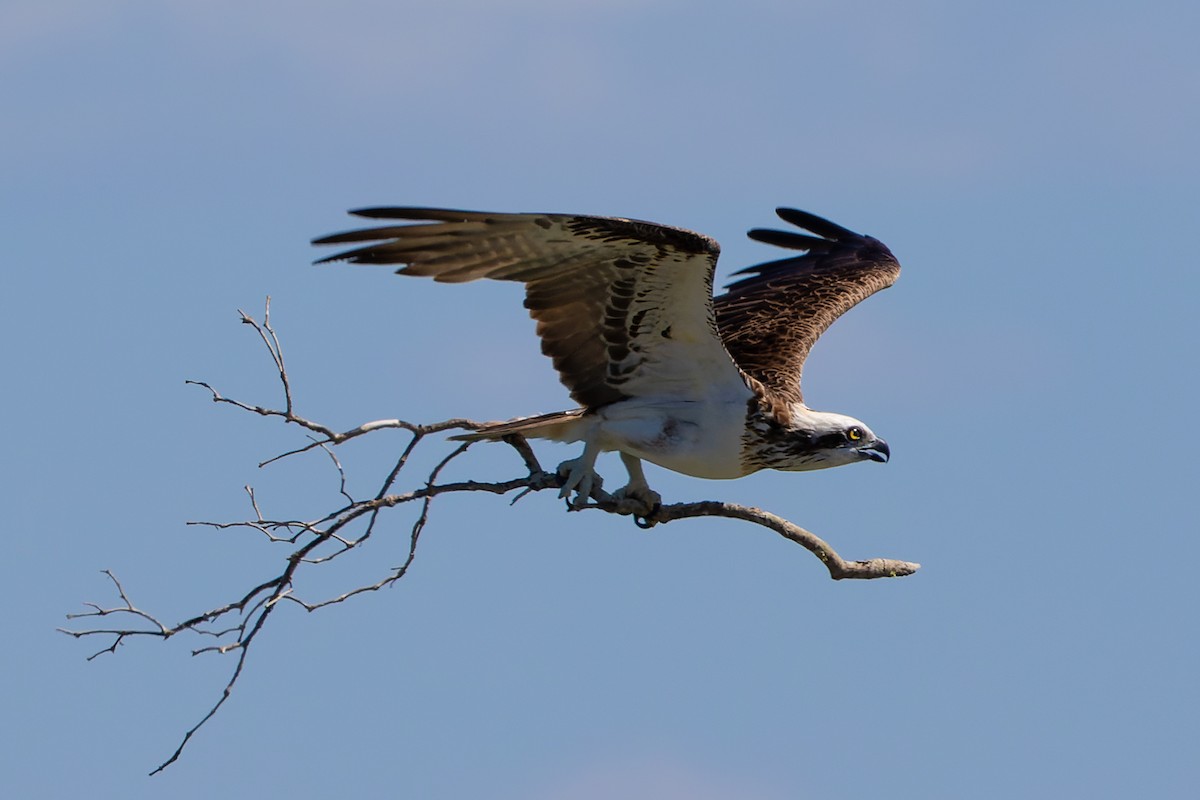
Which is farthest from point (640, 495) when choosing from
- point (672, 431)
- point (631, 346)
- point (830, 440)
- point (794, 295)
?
point (794, 295)

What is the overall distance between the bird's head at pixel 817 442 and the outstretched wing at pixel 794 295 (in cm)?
36

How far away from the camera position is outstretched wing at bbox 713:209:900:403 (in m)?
11.5

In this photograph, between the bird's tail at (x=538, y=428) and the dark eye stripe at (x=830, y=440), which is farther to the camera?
the dark eye stripe at (x=830, y=440)

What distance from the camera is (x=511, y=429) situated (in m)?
9.06

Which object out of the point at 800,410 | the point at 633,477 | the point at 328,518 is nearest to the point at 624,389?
the point at 633,477

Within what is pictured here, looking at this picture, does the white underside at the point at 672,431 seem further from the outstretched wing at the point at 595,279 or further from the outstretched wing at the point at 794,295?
the outstretched wing at the point at 794,295

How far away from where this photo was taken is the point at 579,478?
9266mm

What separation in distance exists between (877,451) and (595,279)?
2.45m

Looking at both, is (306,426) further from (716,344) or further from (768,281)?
(768,281)

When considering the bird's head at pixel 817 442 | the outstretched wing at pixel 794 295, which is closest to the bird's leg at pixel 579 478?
the bird's head at pixel 817 442

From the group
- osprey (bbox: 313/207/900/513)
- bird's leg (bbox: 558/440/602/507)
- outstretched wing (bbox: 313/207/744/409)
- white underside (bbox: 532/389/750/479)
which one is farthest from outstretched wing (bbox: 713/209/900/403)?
bird's leg (bbox: 558/440/602/507)

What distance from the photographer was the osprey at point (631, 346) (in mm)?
8594

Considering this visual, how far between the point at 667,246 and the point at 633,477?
1.68 metres

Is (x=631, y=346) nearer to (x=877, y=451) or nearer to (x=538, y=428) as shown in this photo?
(x=538, y=428)
